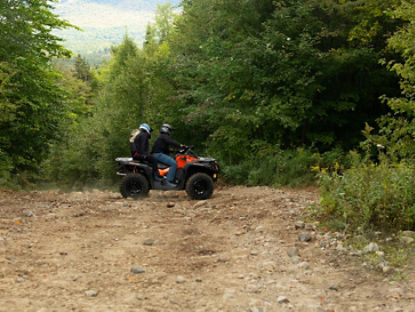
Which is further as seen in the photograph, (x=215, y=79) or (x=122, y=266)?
(x=215, y=79)

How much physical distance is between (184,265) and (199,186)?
5135 mm

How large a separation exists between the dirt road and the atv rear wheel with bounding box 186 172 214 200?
2.01m

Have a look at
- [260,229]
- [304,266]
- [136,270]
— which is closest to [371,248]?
[304,266]

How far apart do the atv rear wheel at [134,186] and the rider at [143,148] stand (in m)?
0.33

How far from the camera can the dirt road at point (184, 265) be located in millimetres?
4062

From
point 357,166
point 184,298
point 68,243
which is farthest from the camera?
point 357,166

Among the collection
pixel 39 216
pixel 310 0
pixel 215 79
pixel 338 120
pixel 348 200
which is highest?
pixel 310 0

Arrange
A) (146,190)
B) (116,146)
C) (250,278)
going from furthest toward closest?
(116,146) < (146,190) < (250,278)

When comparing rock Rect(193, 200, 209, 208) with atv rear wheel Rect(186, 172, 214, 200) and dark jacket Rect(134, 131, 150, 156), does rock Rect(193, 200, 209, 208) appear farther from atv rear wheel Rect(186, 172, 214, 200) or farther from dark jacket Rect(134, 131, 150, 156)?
dark jacket Rect(134, 131, 150, 156)

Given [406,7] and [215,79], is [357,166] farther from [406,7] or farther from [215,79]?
[215,79]

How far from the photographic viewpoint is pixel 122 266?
5129mm

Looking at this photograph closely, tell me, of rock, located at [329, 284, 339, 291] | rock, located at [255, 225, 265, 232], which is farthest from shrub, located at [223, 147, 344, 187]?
rock, located at [329, 284, 339, 291]

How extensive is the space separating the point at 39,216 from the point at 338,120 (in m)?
10.2

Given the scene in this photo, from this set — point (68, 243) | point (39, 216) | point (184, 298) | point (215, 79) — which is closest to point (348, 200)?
point (184, 298)
